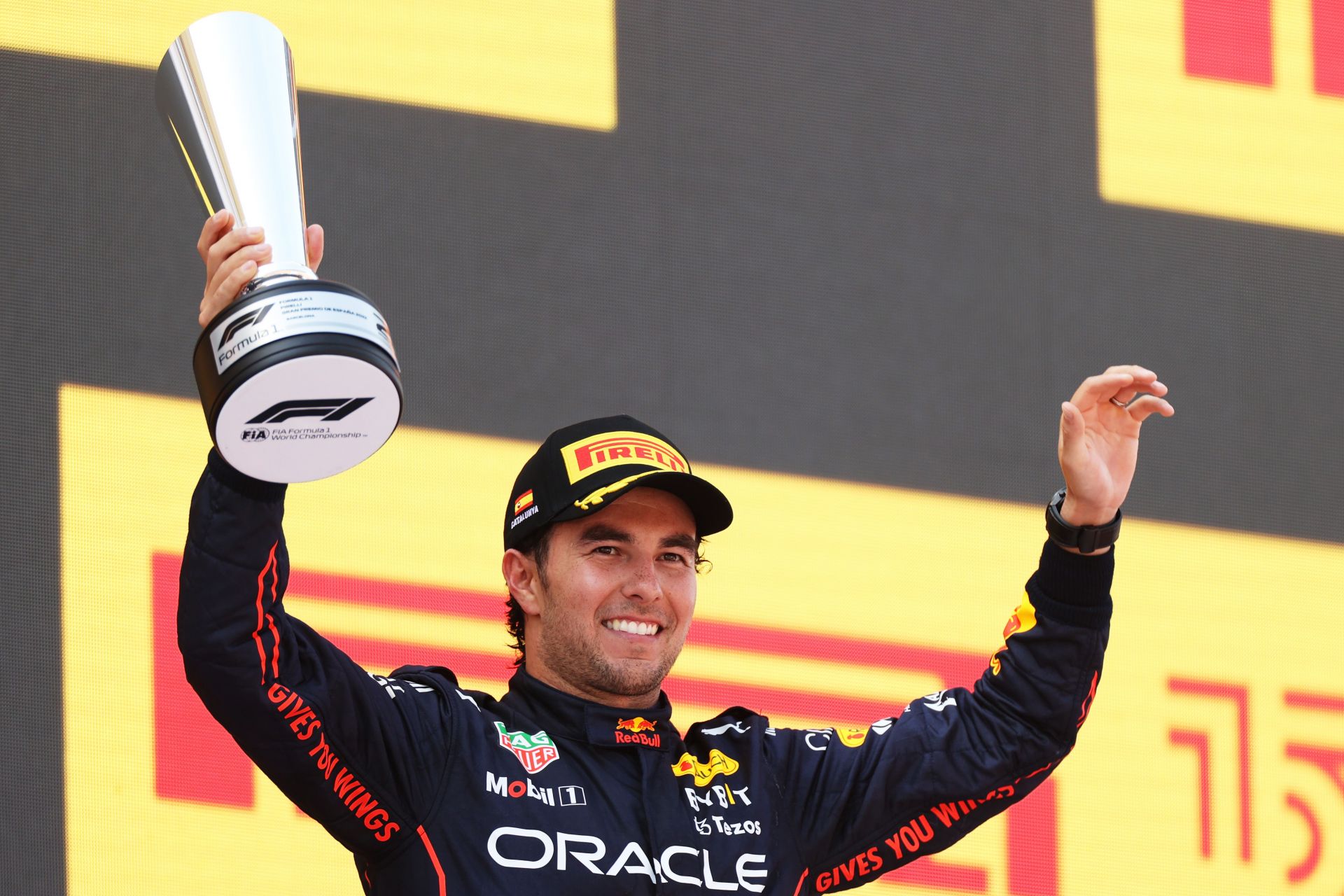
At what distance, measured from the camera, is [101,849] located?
2.51 meters

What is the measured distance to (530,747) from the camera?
195 cm

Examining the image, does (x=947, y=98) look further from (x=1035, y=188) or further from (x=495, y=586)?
(x=495, y=586)

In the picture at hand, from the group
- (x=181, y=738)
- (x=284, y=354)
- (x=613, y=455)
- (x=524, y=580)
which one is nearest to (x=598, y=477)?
(x=613, y=455)

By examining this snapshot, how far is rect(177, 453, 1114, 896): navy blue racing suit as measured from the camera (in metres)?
1.68

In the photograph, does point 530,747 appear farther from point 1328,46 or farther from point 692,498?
point 1328,46

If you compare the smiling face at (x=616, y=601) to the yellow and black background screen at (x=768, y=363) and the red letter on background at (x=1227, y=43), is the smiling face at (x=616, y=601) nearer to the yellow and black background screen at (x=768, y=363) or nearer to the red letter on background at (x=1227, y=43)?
the yellow and black background screen at (x=768, y=363)

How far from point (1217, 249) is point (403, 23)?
1365mm

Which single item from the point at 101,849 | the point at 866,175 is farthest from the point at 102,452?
the point at 866,175

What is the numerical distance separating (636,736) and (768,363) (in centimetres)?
114

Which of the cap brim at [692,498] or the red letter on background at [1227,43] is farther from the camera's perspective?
the red letter on background at [1227,43]

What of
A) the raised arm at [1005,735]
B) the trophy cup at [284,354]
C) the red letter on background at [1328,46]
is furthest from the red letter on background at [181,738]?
the red letter on background at [1328,46]

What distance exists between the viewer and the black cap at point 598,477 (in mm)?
2037

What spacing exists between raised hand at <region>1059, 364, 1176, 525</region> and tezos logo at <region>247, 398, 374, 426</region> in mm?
754

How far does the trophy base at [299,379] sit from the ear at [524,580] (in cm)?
52
